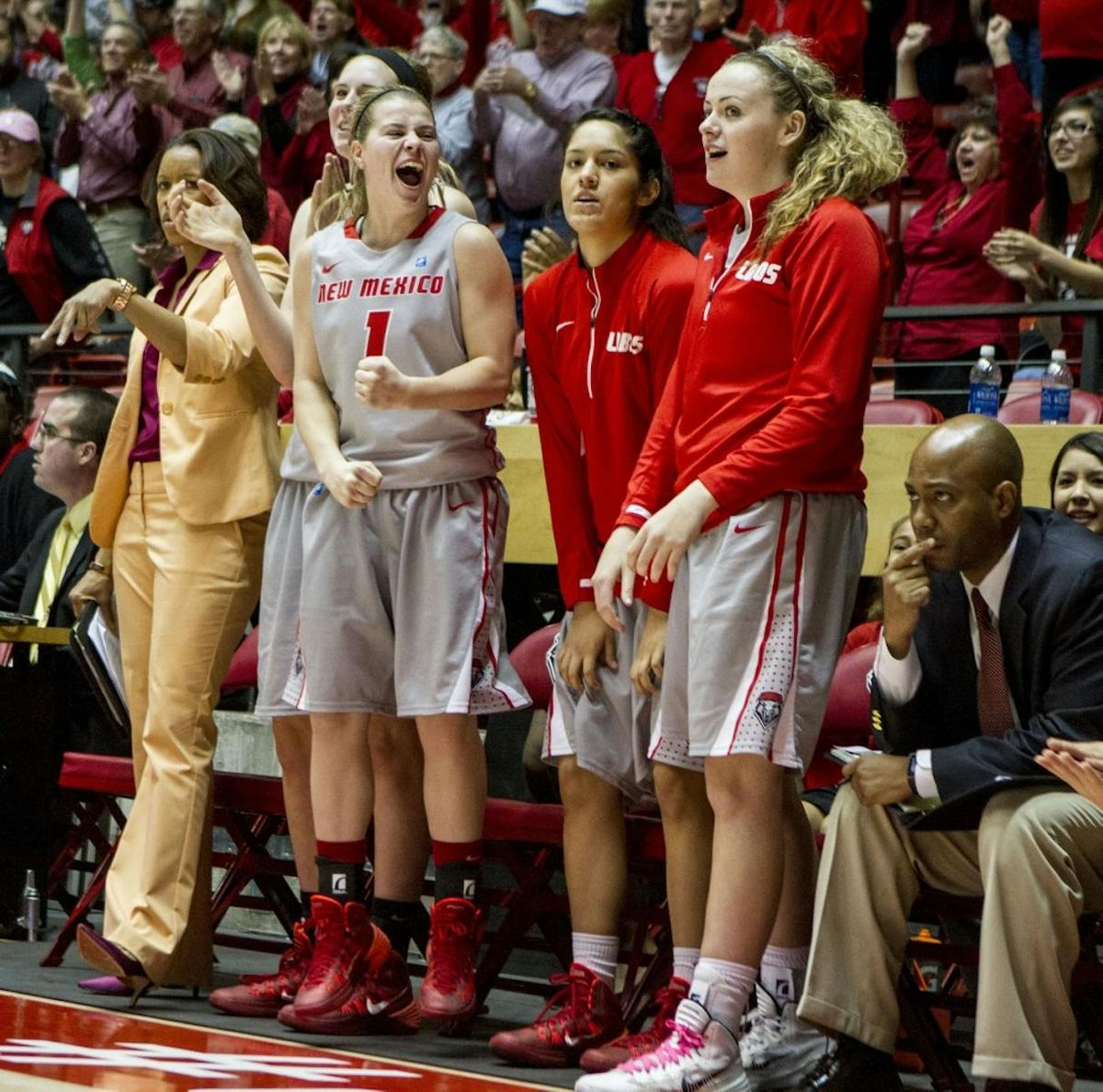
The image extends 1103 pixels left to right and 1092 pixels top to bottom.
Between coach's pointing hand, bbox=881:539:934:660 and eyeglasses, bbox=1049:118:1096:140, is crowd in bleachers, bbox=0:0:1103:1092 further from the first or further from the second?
eyeglasses, bbox=1049:118:1096:140

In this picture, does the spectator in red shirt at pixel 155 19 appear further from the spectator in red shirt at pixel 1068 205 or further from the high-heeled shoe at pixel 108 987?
the high-heeled shoe at pixel 108 987

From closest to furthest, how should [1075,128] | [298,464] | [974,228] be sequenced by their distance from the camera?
[298,464], [1075,128], [974,228]

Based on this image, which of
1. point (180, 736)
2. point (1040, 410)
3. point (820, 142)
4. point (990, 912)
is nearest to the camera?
point (990, 912)

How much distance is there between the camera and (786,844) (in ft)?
11.5

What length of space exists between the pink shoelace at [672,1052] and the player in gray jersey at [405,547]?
0.67 m

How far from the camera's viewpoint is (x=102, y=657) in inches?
184

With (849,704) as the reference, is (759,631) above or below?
above

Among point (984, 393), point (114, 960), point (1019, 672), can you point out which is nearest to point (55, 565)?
point (114, 960)

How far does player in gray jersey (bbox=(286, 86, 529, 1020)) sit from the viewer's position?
385 cm

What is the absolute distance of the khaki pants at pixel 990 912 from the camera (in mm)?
3123

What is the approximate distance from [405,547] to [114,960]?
114cm

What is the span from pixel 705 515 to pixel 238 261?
1389 mm

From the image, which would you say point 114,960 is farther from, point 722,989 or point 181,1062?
point 722,989

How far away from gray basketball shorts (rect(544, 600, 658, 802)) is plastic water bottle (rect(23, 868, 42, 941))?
7.29 feet
